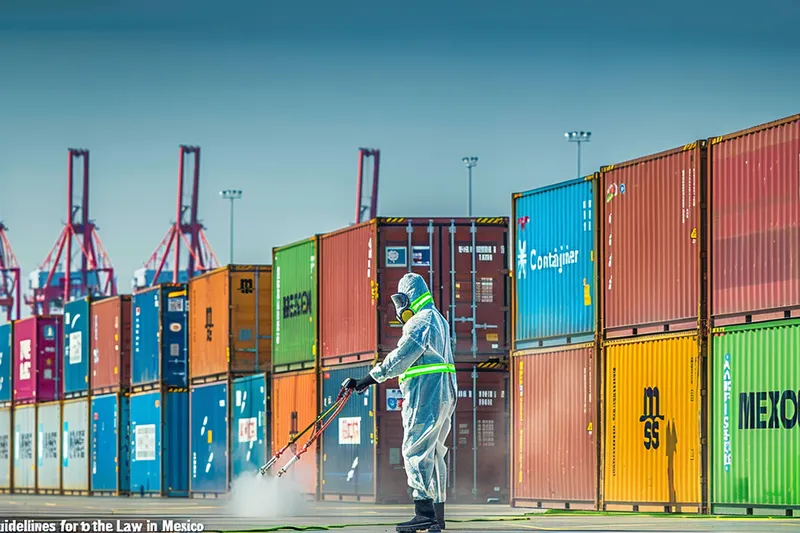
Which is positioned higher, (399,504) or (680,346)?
(680,346)

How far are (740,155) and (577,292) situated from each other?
4.50m

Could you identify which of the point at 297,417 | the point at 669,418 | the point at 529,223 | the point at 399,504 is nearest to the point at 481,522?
the point at 669,418

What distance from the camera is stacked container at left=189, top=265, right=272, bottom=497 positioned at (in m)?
36.4

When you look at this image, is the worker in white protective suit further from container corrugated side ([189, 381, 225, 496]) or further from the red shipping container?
the red shipping container

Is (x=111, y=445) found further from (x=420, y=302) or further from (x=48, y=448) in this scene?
(x=420, y=302)

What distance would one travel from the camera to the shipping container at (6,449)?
5125 centimetres

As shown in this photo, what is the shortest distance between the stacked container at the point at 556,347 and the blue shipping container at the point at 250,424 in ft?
30.7

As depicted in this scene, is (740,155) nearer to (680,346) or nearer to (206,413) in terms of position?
(680,346)

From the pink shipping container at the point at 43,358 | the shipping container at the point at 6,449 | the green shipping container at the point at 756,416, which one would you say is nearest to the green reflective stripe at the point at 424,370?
the green shipping container at the point at 756,416

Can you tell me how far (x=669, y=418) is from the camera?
22.3 meters

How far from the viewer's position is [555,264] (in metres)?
25.5

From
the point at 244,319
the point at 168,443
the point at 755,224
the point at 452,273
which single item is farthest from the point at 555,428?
the point at 168,443

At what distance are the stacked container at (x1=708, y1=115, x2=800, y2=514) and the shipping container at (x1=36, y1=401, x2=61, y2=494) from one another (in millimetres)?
29202

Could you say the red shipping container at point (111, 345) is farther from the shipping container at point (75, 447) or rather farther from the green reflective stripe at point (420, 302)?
the green reflective stripe at point (420, 302)
